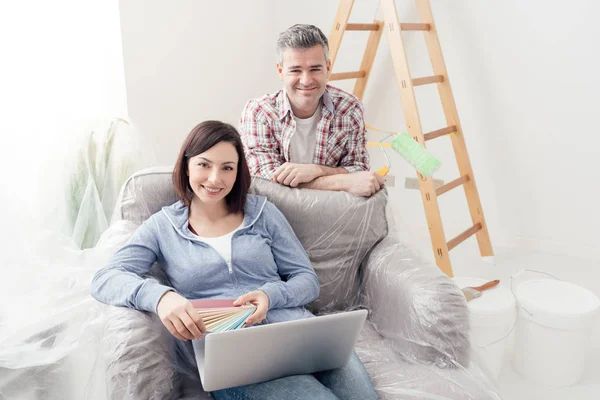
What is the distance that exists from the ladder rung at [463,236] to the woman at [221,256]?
129cm

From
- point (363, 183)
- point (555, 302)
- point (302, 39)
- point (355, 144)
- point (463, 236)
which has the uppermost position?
point (302, 39)

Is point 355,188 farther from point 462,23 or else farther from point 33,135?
point 462,23

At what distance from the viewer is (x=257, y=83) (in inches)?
126

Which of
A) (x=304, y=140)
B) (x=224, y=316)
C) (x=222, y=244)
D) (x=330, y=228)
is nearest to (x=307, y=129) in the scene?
(x=304, y=140)

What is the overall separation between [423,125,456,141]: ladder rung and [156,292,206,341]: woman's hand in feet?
5.28

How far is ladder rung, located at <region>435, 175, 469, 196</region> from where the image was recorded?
7.98 ft

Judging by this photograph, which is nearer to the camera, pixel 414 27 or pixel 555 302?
pixel 555 302

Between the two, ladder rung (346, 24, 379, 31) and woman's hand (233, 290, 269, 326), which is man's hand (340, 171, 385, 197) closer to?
woman's hand (233, 290, 269, 326)

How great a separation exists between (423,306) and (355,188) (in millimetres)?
452

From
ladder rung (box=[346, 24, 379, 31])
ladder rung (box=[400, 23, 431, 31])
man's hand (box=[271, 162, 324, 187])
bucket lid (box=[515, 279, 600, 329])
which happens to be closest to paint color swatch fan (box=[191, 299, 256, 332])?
man's hand (box=[271, 162, 324, 187])

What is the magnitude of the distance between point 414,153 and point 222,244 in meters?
0.80

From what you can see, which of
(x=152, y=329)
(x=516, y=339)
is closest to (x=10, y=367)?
(x=152, y=329)

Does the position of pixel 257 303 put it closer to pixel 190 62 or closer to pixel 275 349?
pixel 275 349

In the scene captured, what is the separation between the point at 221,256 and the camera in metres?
1.30
